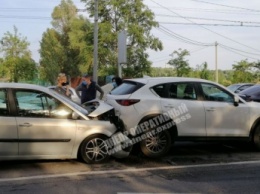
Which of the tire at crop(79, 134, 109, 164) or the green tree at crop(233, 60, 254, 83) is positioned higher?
the green tree at crop(233, 60, 254, 83)

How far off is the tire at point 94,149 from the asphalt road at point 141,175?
0.14 metres

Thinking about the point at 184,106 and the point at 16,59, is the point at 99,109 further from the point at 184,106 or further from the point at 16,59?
the point at 16,59

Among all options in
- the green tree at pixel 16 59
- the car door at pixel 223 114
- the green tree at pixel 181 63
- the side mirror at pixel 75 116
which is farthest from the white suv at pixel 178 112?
the green tree at pixel 16 59

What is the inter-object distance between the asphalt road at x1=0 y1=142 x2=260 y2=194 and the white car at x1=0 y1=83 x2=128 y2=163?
0.26 metres

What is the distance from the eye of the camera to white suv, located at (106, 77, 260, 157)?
778 cm

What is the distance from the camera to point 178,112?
26.0 ft

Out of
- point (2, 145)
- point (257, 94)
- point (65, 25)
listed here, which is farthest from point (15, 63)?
point (2, 145)

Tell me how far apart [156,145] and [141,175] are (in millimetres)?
1458

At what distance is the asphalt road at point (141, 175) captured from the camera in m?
5.70

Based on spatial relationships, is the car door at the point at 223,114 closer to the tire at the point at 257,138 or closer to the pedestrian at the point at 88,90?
the tire at the point at 257,138

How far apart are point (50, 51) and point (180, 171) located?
185 ft

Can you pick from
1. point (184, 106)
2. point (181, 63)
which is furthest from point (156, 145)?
point (181, 63)

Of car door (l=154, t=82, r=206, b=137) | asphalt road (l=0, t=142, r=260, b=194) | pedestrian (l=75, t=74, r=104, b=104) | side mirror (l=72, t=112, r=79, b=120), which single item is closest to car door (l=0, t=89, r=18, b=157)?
asphalt road (l=0, t=142, r=260, b=194)

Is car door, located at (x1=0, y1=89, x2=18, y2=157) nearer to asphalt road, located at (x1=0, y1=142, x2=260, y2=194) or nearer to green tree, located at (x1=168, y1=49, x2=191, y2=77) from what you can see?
asphalt road, located at (x1=0, y1=142, x2=260, y2=194)
